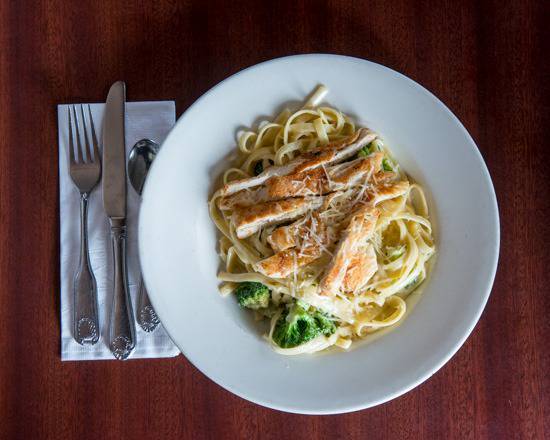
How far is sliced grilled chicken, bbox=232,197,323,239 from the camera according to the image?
7.36ft

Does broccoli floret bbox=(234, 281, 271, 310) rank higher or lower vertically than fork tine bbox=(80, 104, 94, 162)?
lower

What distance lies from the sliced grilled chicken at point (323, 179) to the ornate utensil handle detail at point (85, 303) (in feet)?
2.99

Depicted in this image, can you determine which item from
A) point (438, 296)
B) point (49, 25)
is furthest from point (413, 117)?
point (49, 25)

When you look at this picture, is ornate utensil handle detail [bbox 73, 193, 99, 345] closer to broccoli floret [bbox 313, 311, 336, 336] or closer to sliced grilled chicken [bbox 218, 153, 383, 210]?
sliced grilled chicken [bbox 218, 153, 383, 210]

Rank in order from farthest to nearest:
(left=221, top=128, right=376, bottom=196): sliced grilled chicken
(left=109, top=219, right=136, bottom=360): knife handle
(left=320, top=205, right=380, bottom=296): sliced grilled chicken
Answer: (left=109, top=219, right=136, bottom=360): knife handle < (left=221, top=128, right=376, bottom=196): sliced grilled chicken < (left=320, top=205, right=380, bottom=296): sliced grilled chicken

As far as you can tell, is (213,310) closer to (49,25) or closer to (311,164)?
(311,164)

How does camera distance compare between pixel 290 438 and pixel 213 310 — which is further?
pixel 290 438

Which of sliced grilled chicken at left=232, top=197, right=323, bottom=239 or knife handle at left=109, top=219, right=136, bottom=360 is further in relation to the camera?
knife handle at left=109, top=219, right=136, bottom=360

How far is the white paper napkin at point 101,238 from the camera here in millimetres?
2473

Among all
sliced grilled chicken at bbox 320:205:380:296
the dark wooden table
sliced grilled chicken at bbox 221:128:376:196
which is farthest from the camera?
the dark wooden table

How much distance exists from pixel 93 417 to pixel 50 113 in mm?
1475

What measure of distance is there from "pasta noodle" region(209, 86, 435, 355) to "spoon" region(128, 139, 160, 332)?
37 cm

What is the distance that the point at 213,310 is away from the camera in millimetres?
2326

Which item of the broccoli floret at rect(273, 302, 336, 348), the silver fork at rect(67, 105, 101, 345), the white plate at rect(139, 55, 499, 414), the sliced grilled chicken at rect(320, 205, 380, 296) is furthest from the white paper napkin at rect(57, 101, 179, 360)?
the sliced grilled chicken at rect(320, 205, 380, 296)
